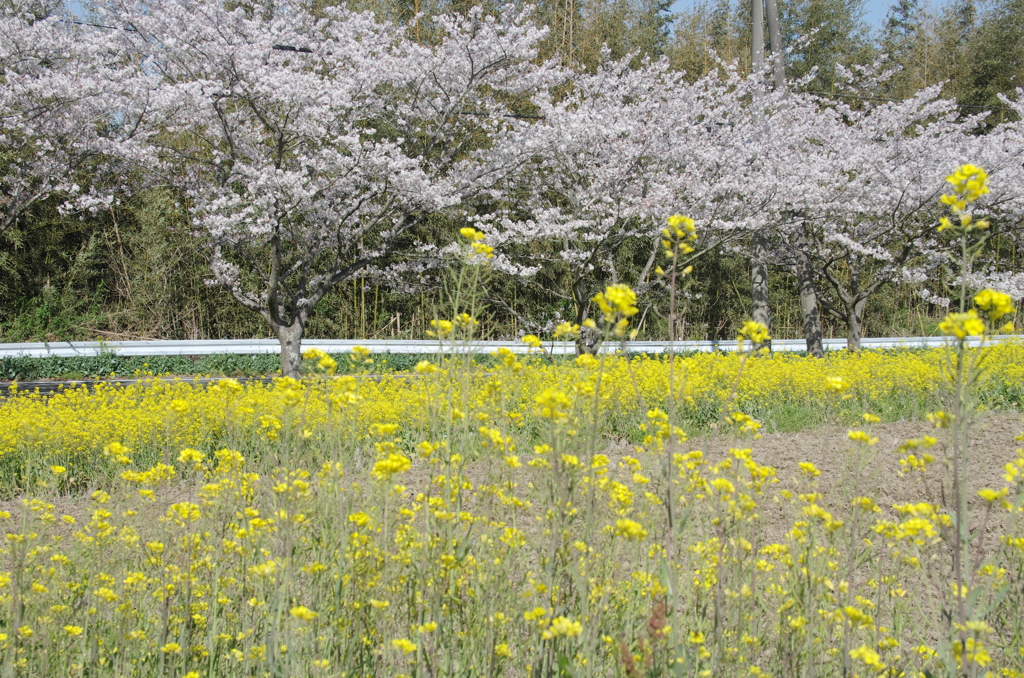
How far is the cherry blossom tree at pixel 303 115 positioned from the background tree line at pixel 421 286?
167 centimetres

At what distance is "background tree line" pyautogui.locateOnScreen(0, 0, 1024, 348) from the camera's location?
12977 millimetres

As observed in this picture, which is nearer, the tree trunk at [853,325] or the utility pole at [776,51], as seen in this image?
the tree trunk at [853,325]

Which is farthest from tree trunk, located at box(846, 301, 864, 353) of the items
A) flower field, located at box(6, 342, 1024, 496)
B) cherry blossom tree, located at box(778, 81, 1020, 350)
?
flower field, located at box(6, 342, 1024, 496)

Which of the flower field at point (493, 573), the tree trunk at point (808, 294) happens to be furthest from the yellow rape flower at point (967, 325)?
the tree trunk at point (808, 294)

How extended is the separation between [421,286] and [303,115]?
11.7ft

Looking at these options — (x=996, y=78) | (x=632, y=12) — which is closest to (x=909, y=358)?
(x=632, y=12)

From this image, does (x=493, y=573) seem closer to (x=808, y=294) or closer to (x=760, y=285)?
(x=760, y=285)

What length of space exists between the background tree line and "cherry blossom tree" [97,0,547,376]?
1.67 m

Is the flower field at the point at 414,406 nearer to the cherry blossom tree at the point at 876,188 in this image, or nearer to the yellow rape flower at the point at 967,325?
the yellow rape flower at the point at 967,325

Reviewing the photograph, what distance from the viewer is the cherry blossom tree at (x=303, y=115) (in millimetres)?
8977

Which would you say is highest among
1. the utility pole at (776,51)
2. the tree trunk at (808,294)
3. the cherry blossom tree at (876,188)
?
the utility pole at (776,51)

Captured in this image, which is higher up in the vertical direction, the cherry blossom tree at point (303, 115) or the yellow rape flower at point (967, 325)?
the cherry blossom tree at point (303, 115)

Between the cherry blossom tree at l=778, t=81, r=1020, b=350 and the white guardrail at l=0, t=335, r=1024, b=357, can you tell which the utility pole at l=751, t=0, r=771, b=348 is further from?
the white guardrail at l=0, t=335, r=1024, b=357

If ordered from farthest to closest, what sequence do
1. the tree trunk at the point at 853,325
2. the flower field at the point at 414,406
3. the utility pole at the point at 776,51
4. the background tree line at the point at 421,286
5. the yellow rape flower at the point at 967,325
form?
1. the background tree line at the point at 421,286
2. the utility pole at the point at 776,51
3. the tree trunk at the point at 853,325
4. the flower field at the point at 414,406
5. the yellow rape flower at the point at 967,325
